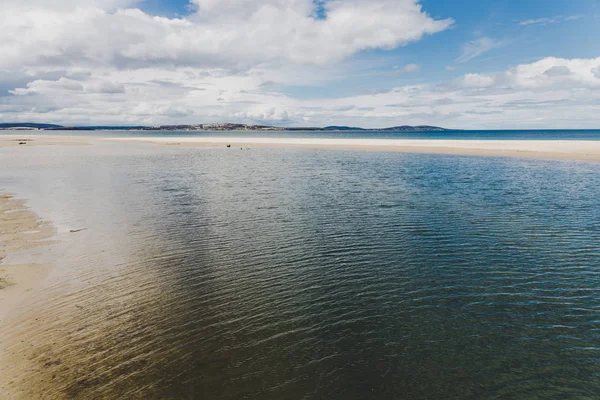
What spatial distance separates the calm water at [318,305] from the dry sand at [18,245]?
2.32 ft

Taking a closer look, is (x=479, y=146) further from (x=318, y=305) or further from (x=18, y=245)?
(x=18, y=245)

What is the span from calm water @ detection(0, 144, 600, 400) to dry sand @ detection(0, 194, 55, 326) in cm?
71

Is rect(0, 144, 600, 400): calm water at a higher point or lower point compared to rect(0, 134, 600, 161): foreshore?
lower

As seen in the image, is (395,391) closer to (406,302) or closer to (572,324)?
(406,302)

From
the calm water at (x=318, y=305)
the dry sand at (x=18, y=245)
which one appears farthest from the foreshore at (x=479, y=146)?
the dry sand at (x=18, y=245)

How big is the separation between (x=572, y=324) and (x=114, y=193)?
31.6 m

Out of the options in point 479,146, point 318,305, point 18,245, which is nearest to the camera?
point 318,305

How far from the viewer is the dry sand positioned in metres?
12.4

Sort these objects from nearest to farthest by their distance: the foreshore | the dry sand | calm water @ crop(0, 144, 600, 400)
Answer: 1. calm water @ crop(0, 144, 600, 400)
2. the dry sand
3. the foreshore

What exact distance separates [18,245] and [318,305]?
49.7 ft

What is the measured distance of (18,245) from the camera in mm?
17438

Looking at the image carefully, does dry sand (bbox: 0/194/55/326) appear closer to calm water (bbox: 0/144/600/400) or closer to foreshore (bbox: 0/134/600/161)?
calm water (bbox: 0/144/600/400)

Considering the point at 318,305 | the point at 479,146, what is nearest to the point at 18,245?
the point at 318,305

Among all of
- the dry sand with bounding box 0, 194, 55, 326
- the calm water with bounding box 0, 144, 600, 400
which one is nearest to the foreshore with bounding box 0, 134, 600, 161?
the calm water with bounding box 0, 144, 600, 400
